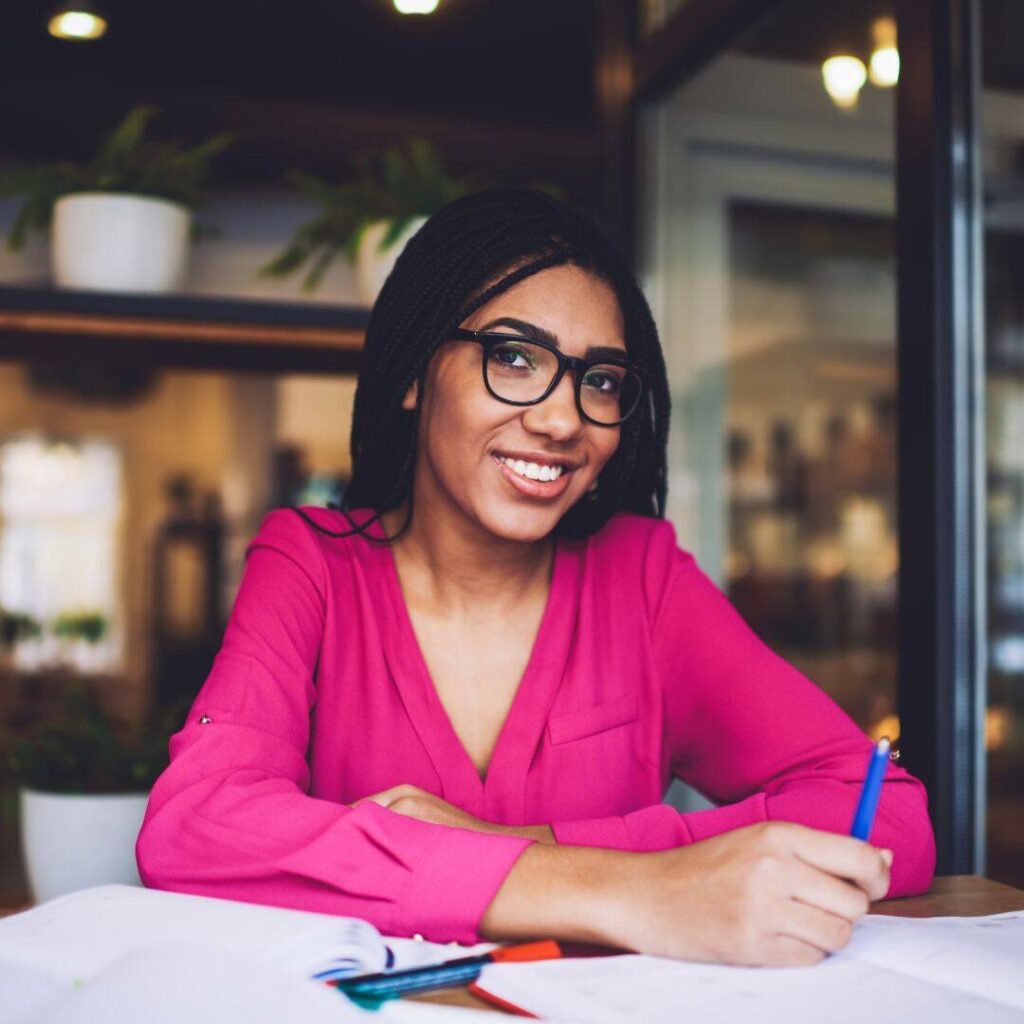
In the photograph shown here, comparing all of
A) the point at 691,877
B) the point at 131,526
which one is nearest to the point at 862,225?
the point at 691,877

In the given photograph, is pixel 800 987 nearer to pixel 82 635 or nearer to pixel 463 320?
pixel 463 320

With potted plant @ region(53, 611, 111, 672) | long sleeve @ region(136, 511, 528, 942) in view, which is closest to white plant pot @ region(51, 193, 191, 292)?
long sleeve @ region(136, 511, 528, 942)

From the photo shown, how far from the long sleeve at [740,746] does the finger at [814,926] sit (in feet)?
0.91

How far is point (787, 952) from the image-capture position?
0.82m

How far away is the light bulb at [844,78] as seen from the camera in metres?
2.75

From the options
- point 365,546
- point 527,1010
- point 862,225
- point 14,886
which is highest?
point 862,225

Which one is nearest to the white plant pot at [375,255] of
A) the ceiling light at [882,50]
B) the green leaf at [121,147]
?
the green leaf at [121,147]

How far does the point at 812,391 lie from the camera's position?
5.00m

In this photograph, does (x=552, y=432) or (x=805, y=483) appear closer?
(x=552, y=432)

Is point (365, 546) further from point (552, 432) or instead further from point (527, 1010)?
point (527, 1010)

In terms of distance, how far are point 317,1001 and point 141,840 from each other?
0.42 meters

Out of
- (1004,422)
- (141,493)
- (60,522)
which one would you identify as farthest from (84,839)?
(60,522)

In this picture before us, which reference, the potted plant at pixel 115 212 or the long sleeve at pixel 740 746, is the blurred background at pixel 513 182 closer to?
the potted plant at pixel 115 212

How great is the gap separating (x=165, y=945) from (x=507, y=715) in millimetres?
697
